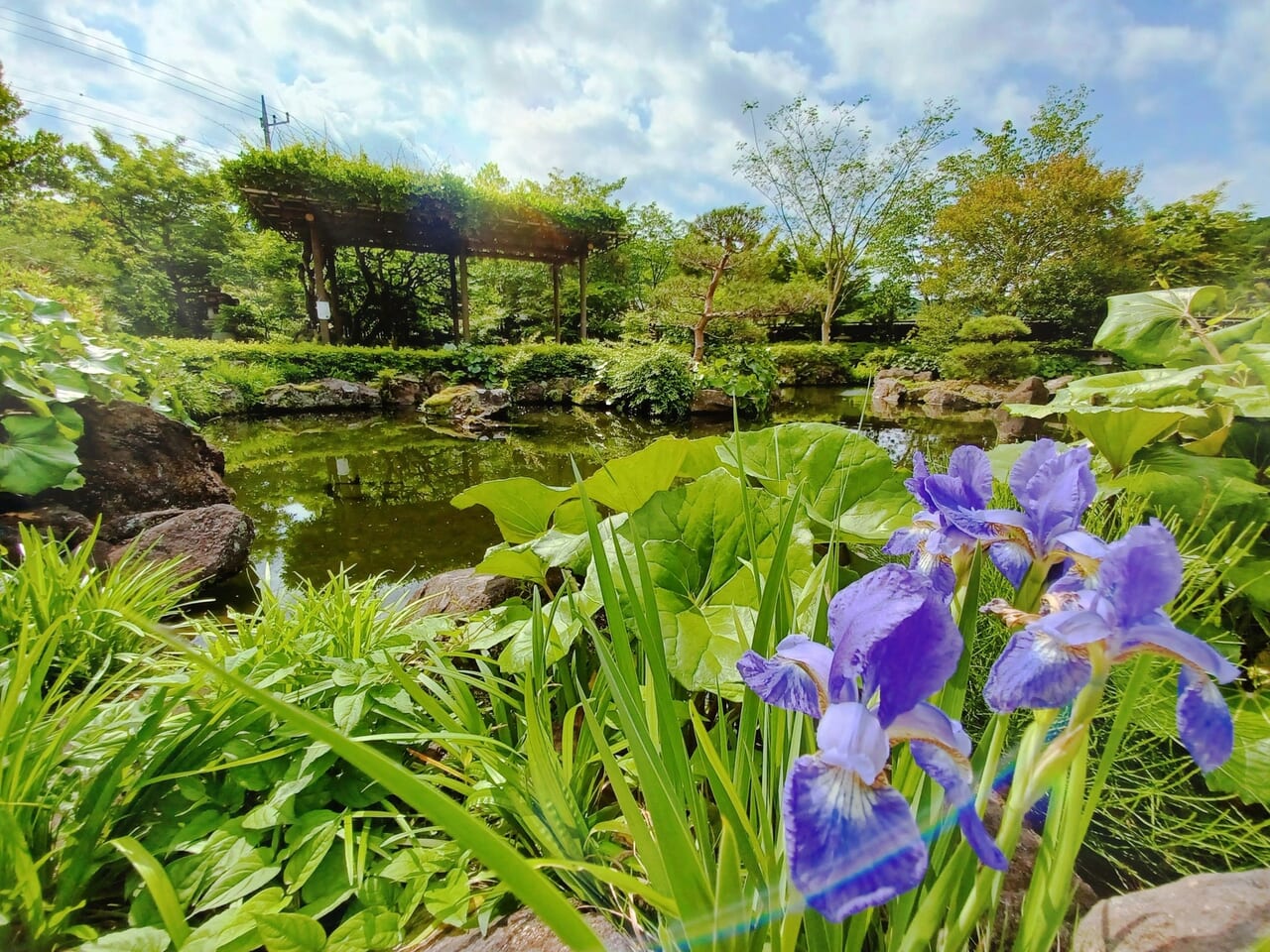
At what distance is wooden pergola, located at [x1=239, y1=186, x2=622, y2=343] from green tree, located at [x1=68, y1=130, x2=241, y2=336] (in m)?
8.01

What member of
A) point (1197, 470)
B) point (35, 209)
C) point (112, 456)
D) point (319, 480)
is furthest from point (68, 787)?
point (35, 209)

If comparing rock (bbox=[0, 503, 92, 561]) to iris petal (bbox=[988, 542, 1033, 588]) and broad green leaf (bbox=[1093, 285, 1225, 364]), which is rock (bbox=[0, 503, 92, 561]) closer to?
iris petal (bbox=[988, 542, 1033, 588])

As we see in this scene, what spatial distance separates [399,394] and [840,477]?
873 centimetres

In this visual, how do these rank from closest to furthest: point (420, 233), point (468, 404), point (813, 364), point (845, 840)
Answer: point (845, 840), point (468, 404), point (420, 233), point (813, 364)

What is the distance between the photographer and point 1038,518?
0.44 meters

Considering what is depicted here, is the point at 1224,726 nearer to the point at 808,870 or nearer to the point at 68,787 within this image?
the point at 808,870

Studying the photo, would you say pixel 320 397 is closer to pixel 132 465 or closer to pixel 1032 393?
pixel 132 465

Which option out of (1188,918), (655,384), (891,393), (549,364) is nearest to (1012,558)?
(1188,918)

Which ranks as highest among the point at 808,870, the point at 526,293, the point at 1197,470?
the point at 526,293

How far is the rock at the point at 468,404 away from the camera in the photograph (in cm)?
750

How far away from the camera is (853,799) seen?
284mm

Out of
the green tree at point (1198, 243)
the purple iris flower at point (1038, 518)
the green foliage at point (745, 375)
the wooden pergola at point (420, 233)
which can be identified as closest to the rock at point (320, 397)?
the wooden pergola at point (420, 233)

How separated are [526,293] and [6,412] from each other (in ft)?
53.7

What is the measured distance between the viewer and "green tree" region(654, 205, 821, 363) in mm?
9359
